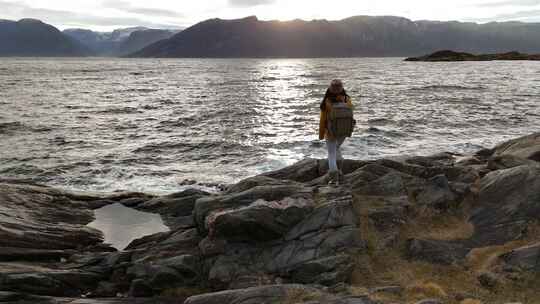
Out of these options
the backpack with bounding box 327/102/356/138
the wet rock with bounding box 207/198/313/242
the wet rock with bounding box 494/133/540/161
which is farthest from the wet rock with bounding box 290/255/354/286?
the wet rock with bounding box 494/133/540/161

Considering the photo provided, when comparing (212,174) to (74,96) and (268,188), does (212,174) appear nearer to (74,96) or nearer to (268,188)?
(268,188)

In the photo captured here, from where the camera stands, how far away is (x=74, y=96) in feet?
243

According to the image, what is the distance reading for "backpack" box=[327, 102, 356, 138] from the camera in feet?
46.8

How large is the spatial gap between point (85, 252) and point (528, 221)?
43.7 feet

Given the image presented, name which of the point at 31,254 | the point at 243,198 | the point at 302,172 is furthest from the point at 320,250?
the point at 31,254

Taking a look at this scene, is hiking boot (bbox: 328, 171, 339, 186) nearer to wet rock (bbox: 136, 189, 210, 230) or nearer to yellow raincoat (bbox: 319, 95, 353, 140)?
yellow raincoat (bbox: 319, 95, 353, 140)

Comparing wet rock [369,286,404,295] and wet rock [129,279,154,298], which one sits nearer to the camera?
wet rock [369,286,404,295]

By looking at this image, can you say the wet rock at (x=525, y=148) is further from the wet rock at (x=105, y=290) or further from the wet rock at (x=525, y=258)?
the wet rock at (x=105, y=290)

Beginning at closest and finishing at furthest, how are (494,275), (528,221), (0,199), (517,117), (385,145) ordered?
(494,275)
(528,221)
(0,199)
(385,145)
(517,117)

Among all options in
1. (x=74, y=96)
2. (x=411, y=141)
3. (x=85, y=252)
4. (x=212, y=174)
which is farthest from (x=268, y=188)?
(x=74, y=96)

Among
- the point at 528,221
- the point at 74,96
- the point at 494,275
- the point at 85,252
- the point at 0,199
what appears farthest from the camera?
the point at 74,96

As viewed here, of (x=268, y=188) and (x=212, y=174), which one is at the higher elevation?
(x=268, y=188)

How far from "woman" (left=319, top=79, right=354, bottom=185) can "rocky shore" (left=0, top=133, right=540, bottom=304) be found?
2.15 feet

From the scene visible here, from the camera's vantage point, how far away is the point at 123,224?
18688mm
